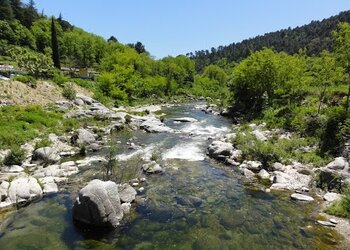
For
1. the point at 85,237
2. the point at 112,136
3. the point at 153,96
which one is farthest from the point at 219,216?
the point at 153,96

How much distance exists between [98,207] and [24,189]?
6.13 m

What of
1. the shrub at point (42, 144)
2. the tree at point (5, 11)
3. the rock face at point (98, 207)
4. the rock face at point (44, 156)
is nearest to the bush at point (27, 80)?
the shrub at point (42, 144)

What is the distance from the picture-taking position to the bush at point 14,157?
72.7 ft

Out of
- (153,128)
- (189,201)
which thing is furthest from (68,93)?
(189,201)

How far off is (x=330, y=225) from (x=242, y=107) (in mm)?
42736

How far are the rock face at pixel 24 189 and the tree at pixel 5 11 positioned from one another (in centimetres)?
10221

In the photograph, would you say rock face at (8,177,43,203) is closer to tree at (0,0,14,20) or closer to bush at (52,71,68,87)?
bush at (52,71,68,87)

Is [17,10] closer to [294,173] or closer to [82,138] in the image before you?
[82,138]

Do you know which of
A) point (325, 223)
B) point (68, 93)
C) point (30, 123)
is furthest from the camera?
point (68, 93)

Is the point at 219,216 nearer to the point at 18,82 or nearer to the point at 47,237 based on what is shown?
the point at 47,237

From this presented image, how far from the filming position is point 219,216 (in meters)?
16.8

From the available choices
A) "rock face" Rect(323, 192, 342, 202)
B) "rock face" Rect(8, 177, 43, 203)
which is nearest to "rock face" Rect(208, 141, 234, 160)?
"rock face" Rect(323, 192, 342, 202)

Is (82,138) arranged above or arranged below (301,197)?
above

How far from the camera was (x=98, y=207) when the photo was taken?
14.5 meters
